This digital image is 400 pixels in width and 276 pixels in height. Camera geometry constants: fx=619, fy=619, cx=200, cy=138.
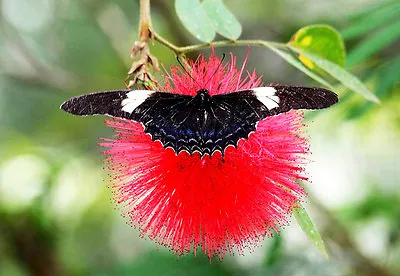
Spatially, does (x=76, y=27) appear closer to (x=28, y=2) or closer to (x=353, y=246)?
(x=28, y=2)

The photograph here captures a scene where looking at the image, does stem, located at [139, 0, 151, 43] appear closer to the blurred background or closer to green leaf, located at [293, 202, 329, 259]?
green leaf, located at [293, 202, 329, 259]

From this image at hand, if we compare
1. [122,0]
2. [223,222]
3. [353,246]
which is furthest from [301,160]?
[122,0]

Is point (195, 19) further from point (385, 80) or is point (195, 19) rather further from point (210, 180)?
point (385, 80)

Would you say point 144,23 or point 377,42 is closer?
point 144,23

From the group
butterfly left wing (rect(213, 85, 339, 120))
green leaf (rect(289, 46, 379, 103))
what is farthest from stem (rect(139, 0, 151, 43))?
green leaf (rect(289, 46, 379, 103))

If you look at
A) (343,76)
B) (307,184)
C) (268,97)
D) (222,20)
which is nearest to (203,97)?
(268,97)
